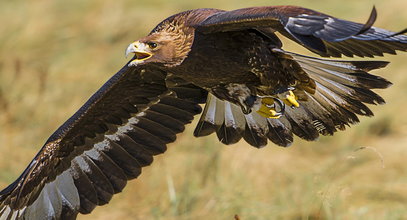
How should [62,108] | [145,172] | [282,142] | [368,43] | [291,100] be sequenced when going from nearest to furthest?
[368,43]
[291,100]
[282,142]
[145,172]
[62,108]

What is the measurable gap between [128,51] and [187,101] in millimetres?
1132

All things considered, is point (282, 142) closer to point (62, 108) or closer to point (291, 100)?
point (291, 100)

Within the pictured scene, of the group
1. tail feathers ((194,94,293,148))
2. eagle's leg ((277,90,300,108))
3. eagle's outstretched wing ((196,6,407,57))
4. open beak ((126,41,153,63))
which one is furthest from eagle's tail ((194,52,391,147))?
open beak ((126,41,153,63))

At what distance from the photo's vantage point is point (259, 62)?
629 centimetres

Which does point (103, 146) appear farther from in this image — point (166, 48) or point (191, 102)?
point (166, 48)

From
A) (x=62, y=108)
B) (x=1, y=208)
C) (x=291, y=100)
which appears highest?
(x=291, y=100)

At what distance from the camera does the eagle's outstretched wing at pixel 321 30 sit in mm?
5191

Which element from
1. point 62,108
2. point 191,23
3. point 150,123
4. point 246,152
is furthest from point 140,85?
point 62,108

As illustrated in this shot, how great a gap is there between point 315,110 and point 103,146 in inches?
59.7

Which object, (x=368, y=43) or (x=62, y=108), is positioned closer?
(x=368, y=43)

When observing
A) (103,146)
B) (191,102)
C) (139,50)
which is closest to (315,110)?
(191,102)

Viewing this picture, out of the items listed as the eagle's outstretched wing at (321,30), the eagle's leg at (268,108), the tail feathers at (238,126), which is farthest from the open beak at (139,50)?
the tail feathers at (238,126)

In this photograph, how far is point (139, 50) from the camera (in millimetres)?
6172

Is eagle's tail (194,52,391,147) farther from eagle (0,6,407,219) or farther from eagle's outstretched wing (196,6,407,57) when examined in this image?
eagle's outstretched wing (196,6,407,57)
